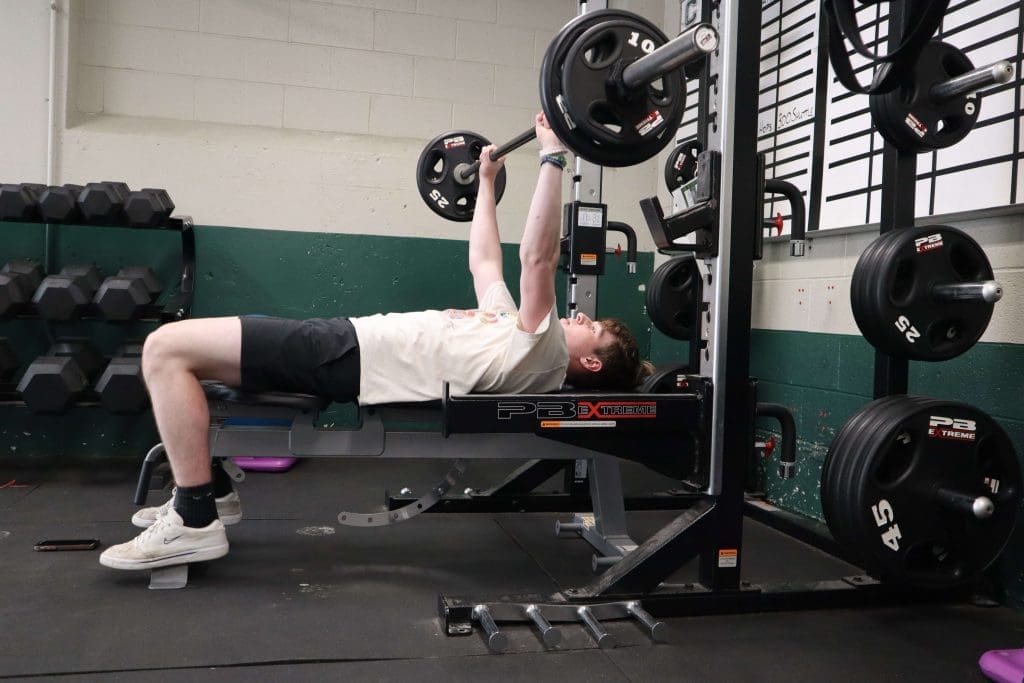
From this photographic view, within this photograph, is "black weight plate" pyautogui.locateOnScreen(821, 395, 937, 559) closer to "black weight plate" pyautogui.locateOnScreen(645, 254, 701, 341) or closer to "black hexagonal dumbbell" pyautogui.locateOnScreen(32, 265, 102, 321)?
"black weight plate" pyautogui.locateOnScreen(645, 254, 701, 341)

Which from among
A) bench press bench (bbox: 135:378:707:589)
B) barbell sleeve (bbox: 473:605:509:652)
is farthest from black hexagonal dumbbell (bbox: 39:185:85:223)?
barbell sleeve (bbox: 473:605:509:652)

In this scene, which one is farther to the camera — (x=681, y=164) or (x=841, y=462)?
Result: (x=681, y=164)

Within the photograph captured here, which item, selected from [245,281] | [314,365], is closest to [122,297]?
[245,281]

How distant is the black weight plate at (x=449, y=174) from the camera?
3010 mm

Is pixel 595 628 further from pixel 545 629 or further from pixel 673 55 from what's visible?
pixel 673 55

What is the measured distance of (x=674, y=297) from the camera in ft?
10.3

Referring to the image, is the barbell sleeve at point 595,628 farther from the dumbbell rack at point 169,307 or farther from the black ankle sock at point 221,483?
the dumbbell rack at point 169,307

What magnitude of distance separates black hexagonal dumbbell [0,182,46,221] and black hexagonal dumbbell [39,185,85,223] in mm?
32

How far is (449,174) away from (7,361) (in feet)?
6.51

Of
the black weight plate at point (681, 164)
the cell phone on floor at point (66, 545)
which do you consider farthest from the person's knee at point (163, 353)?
the black weight plate at point (681, 164)

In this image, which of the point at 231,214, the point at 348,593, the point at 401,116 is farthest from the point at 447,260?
the point at 348,593

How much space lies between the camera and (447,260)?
13.2 feet

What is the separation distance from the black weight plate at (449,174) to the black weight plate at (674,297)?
74cm

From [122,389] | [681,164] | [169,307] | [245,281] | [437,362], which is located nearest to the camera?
[437,362]
